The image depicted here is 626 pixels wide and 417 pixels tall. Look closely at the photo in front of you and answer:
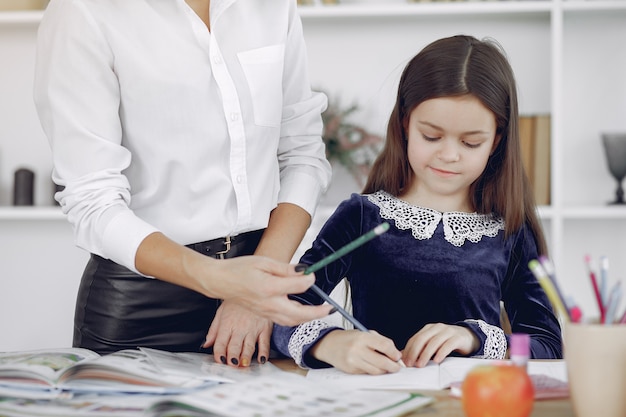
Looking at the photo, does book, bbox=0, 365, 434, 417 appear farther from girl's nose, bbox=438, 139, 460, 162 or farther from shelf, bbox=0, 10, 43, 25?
shelf, bbox=0, 10, 43, 25

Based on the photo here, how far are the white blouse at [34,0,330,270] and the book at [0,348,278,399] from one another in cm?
23

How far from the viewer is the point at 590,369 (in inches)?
35.0

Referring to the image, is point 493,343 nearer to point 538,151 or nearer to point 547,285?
point 547,285

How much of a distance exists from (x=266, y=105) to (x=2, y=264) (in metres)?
2.23

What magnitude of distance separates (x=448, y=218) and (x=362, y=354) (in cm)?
47

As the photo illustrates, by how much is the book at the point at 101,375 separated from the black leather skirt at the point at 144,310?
0.99 ft

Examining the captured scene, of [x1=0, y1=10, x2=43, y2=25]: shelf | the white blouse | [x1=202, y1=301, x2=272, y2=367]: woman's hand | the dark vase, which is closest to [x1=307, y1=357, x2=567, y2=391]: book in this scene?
[x1=202, y1=301, x2=272, y2=367]: woman's hand

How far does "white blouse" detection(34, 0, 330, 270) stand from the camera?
1.37 meters

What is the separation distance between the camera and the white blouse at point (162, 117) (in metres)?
1.37

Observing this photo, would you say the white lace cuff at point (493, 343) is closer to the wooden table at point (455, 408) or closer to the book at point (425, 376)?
the book at point (425, 376)

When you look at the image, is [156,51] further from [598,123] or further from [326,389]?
[598,123]

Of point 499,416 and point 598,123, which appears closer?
point 499,416

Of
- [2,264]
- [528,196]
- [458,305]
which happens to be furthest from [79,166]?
[2,264]

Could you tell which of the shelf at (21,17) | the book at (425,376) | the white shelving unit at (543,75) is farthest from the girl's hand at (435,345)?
the shelf at (21,17)
